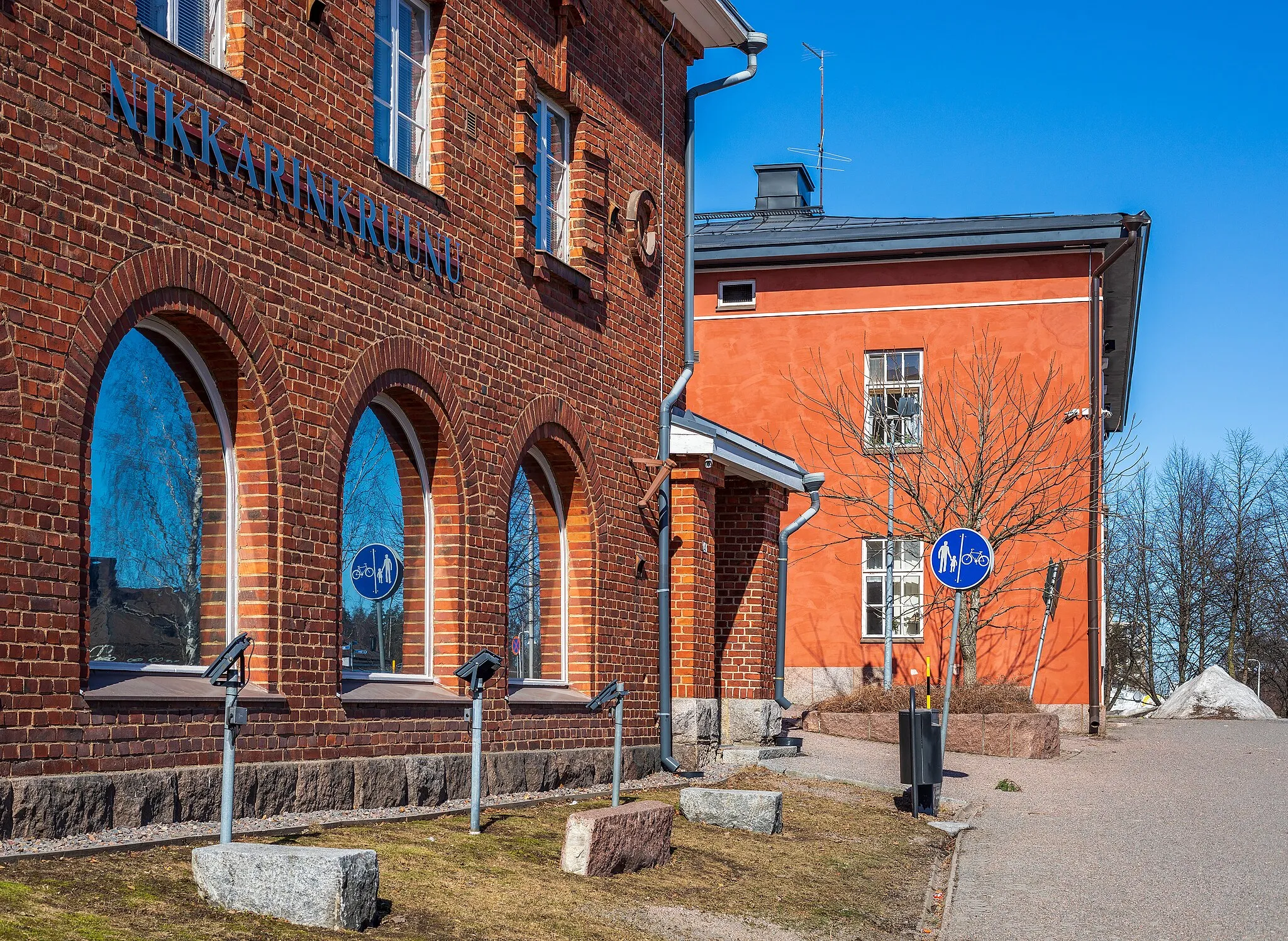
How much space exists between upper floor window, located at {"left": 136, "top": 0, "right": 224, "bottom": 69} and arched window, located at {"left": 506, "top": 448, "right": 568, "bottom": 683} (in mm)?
5061

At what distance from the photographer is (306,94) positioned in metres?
10.5

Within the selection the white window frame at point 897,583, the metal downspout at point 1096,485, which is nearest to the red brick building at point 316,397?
the white window frame at point 897,583

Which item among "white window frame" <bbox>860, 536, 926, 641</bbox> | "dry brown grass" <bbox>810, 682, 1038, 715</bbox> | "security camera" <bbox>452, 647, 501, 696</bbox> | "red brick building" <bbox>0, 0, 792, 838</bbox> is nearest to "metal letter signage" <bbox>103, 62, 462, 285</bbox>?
"red brick building" <bbox>0, 0, 792, 838</bbox>

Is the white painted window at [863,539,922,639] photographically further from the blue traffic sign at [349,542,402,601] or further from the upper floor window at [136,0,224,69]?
the upper floor window at [136,0,224,69]

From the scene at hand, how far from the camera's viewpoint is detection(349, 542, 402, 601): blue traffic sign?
11.5 m

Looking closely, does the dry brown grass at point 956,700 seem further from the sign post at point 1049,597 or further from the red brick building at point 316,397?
the red brick building at point 316,397

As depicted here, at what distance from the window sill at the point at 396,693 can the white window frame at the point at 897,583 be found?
16002 millimetres

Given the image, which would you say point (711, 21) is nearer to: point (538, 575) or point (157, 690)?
point (538, 575)

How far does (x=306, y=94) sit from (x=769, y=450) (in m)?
9.18

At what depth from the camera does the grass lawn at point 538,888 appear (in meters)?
6.19

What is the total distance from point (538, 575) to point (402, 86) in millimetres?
4737

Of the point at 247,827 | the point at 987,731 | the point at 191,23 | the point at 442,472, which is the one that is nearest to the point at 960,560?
the point at 442,472

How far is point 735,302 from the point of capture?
29172mm

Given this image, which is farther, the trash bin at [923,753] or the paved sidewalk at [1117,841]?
the trash bin at [923,753]
